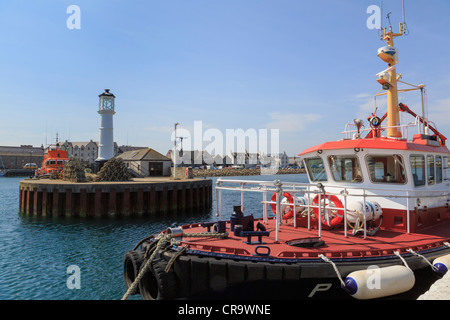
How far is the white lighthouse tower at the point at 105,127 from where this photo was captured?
3566cm

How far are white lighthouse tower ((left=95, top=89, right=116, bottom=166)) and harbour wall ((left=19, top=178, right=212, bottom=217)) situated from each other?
10.8m

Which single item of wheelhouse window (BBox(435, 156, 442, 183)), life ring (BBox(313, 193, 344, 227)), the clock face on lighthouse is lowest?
life ring (BBox(313, 193, 344, 227))

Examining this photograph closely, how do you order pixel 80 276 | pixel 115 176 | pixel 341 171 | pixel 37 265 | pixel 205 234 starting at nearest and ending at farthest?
pixel 205 234
pixel 341 171
pixel 80 276
pixel 37 265
pixel 115 176

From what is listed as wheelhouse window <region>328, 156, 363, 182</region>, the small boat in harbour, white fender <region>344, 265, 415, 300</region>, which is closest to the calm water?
white fender <region>344, 265, 415, 300</region>

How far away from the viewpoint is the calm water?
389 inches

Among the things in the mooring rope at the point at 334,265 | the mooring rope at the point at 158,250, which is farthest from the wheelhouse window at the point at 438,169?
the mooring rope at the point at 158,250

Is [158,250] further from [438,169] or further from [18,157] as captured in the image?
[18,157]

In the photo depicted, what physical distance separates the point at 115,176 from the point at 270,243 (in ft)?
83.1

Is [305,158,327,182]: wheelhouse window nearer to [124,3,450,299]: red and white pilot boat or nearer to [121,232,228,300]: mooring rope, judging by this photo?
[124,3,450,299]: red and white pilot boat

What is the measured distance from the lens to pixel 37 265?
12.2m

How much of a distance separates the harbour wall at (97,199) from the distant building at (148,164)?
548 inches

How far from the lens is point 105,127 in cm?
3572
